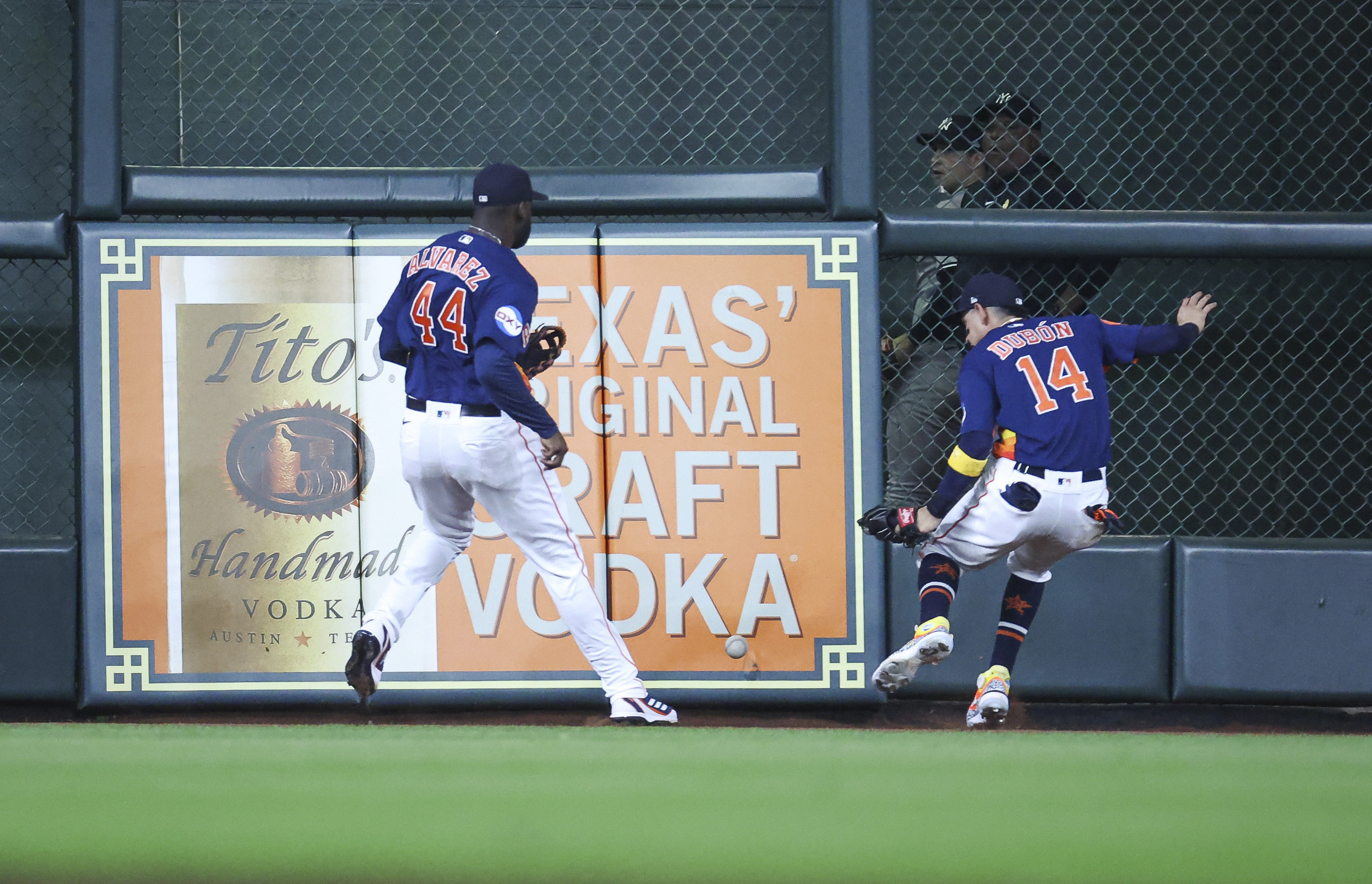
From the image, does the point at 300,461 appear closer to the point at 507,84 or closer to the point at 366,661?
the point at 366,661

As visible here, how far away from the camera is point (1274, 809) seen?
257cm

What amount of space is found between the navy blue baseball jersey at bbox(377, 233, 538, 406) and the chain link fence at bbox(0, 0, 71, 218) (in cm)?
289

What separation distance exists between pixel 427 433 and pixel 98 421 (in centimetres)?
157

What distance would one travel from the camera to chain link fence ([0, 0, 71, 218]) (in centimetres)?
571

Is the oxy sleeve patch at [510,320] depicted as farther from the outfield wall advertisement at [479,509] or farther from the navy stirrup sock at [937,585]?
the navy stirrup sock at [937,585]

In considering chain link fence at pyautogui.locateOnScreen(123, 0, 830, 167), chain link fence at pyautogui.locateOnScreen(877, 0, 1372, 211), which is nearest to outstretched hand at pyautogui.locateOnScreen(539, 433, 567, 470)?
chain link fence at pyautogui.locateOnScreen(123, 0, 830, 167)

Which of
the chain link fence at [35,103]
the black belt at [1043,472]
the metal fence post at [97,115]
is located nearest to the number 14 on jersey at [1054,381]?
the black belt at [1043,472]

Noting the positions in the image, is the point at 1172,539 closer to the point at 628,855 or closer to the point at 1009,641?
the point at 1009,641

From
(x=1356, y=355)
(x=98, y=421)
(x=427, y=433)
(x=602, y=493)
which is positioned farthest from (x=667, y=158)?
(x=1356, y=355)

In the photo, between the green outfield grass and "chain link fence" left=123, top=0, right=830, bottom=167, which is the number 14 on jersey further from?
"chain link fence" left=123, top=0, right=830, bottom=167

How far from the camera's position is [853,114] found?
4746 mm

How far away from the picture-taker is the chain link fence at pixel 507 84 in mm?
5961

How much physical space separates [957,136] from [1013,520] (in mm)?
1713

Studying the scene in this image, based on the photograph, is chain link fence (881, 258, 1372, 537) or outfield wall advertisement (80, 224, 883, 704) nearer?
outfield wall advertisement (80, 224, 883, 704)
